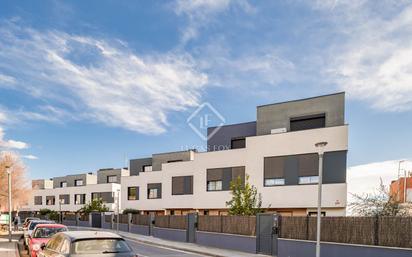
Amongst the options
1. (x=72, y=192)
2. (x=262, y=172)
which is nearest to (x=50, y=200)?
(x=72, y=192)

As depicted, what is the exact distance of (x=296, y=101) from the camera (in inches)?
1161

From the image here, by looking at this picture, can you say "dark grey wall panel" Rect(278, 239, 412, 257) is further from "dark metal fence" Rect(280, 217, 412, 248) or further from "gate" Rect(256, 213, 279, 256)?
"gate" Rect(256, 213, 279, 256)

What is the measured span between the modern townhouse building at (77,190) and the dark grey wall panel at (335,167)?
34.9 m

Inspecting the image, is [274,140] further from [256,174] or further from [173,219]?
[173,219]

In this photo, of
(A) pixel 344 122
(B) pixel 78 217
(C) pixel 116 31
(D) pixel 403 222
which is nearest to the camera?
(D) pixel 403 222

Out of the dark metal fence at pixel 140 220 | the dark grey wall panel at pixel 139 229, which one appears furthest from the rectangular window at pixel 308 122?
the dark grey wall panel at pixel 139 229

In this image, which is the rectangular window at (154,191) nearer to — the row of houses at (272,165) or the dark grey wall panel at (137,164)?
the row of houses at (272,165)

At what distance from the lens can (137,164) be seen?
168ft

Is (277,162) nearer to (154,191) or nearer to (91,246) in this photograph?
(154,191)

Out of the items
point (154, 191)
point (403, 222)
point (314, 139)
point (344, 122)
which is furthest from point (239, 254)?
point (154, 191)

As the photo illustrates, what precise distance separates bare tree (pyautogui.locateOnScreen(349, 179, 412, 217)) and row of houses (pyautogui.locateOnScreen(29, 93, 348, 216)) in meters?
8.45

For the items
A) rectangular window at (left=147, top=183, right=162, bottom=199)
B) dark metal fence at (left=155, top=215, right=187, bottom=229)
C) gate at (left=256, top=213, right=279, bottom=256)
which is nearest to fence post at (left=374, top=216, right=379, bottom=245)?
gate at (left=256, top=213, right=279, bottom=256)

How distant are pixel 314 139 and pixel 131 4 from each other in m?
16.0

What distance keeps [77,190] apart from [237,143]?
38.0 metres
